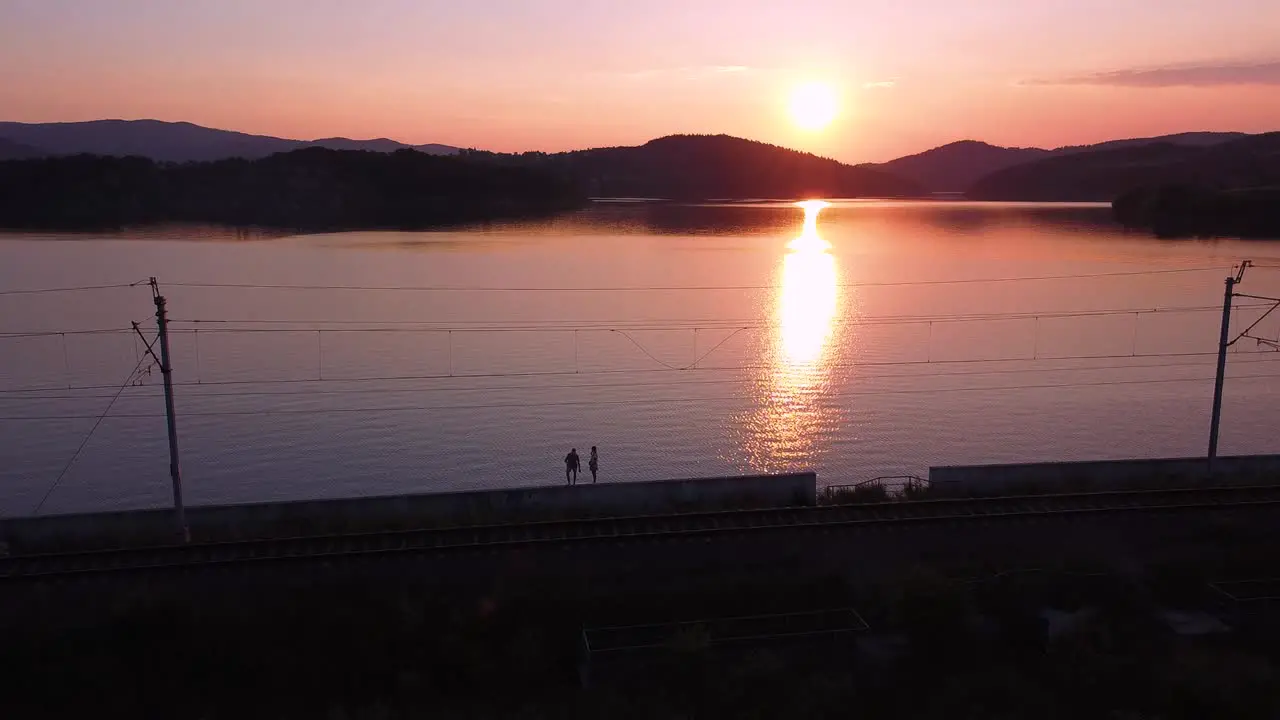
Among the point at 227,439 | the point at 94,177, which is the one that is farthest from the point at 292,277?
the point at 94,177

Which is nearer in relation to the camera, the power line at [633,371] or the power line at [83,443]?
the power line at [83,443]

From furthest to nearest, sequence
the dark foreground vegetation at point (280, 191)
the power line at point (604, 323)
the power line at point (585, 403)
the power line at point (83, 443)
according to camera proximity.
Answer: the dark foreground vegetation at point (280, 191), the power line at point (604, 323), the power line at point (585, 403), the power line at point (83, 443)

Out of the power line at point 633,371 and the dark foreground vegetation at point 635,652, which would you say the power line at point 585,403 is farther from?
the dark foreground vegetation at point 635,652

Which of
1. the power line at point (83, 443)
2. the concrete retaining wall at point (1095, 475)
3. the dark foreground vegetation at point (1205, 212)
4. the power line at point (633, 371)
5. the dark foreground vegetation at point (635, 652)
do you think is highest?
the dark foreground vegetation at point (1205, 212)

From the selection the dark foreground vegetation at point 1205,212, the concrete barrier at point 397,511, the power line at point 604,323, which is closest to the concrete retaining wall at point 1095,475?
the concrete barrier at point 397,511

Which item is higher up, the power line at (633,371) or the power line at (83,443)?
the power line at (633,371)
